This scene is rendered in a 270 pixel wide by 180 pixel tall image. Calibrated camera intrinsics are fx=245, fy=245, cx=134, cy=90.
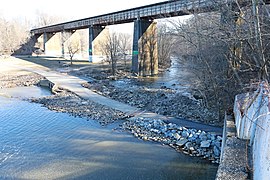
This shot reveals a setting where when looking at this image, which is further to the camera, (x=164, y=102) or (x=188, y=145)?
(x=164, y=102)

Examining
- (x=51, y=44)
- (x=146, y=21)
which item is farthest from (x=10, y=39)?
(x=146, y=21)

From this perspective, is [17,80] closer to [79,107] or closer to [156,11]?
[79,107]

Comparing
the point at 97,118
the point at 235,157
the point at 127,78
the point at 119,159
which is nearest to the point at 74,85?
the point at 127,78

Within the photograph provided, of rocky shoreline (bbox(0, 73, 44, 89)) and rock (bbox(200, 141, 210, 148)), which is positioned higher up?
rocky shoreline (bbox(0, 73, 44, 89))

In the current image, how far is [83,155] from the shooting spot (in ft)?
33.9

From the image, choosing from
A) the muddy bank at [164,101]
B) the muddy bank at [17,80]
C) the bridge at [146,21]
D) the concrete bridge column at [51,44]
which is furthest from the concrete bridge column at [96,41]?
the concrete bridge column at [51,44]

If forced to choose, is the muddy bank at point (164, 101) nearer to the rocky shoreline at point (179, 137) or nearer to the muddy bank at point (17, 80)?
the rocky shoreline at point (179, 137)

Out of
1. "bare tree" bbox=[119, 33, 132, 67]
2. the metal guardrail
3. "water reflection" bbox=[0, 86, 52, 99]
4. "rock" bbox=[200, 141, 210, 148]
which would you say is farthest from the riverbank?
"bare tree" bbox=[119, 33, 132, 67]

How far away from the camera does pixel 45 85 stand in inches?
1043

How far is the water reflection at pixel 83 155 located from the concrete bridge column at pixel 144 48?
1860 cm

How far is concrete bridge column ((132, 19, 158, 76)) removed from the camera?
102 ft

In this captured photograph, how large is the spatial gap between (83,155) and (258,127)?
7.14 m

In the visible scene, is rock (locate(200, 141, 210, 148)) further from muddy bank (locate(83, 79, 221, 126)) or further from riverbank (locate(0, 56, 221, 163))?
muddy bank (locate(83, 79, 221, 126))

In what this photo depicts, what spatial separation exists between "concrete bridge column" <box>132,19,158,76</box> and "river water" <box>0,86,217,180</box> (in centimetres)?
1847
